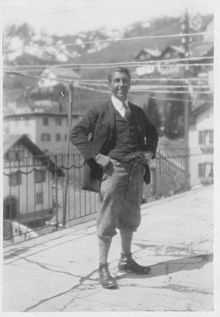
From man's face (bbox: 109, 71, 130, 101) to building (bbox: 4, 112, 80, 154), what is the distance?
327mm

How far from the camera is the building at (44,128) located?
2.47 metres

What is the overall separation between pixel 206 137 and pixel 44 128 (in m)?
1.23

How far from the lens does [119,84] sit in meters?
1.95

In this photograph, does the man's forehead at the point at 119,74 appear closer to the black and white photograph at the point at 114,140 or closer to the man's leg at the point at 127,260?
the black and white photograph at the point at 114,140

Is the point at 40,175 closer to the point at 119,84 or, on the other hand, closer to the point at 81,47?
the point at 81,47

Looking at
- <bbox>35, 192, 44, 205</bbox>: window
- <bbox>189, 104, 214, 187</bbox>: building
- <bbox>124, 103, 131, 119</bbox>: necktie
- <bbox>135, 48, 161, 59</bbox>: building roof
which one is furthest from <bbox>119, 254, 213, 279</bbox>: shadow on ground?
<bbox>35, 192, 44, 205</bbox>: window

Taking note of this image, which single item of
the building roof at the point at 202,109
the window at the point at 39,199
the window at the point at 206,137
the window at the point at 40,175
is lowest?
the window at the point at 39,199

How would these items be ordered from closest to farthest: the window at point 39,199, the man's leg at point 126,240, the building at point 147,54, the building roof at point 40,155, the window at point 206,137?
1. the man's leg at point 126,240
2. the window at point 206,137
3. the building at point 147,54
4. the building roof at point 40,155
5. the window at point 39,199

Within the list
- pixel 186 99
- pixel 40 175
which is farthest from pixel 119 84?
pixel 40 175

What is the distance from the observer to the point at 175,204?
337cm

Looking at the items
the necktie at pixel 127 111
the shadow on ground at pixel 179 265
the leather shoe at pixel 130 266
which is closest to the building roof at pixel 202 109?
the necktie at pixel 127 111

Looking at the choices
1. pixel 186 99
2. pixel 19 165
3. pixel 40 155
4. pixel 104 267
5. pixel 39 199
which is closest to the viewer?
pixel 104 267

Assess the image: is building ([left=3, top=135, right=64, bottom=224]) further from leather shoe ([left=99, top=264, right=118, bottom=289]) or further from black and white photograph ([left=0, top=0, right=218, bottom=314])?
leather shoe ([left=99, top=264, right=118, bottom=289])

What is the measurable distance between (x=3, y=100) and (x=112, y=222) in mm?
1031
